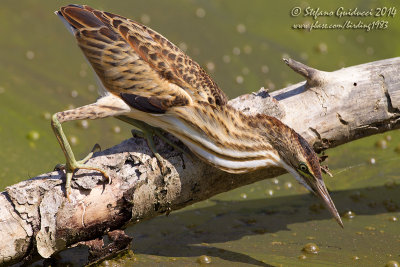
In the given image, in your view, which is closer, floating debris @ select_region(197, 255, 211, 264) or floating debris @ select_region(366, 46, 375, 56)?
floating debris @ select_region(197, 255, 211, 264)

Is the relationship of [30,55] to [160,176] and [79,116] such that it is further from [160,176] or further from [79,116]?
[160,176]

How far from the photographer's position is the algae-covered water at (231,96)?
4.86 metres

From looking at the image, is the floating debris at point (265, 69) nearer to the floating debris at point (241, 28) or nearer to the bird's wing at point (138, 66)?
the floating debris at point (241, 28)

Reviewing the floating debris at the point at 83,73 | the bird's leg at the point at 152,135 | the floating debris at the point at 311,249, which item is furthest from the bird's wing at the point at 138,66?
the floating debris at the point at 83,73

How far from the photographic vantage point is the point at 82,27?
15.1 feet

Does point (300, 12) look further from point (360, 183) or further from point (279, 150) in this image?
point (279, 150)

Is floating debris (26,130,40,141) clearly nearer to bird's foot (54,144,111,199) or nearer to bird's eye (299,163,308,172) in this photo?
bird's foot (54,144,111,199)

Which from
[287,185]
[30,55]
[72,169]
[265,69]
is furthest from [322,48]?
[72,169]

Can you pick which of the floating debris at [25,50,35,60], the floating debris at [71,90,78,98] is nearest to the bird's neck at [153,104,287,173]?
the floating debris at [71,90,78,98]

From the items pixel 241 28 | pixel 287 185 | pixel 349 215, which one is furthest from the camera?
pixel 241 28

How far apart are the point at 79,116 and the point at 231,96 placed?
357cm

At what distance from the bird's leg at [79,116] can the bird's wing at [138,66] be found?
90mm

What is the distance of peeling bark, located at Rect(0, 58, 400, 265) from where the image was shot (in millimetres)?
3998

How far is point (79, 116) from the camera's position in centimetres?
423
